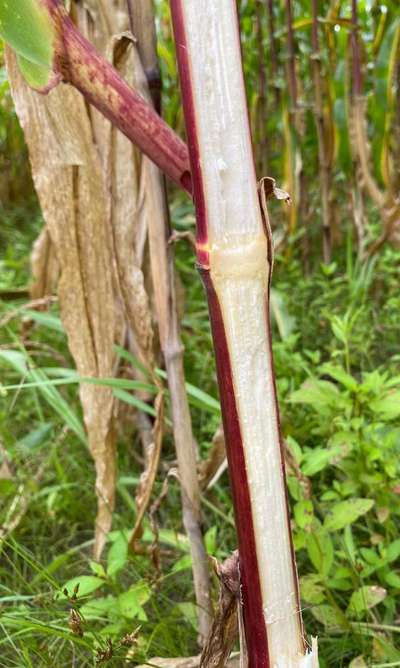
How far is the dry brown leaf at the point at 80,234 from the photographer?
25.8 inches

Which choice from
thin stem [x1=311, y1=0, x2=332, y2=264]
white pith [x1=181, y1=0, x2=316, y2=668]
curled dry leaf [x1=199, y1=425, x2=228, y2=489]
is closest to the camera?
white pith [x1=181, y1=0, x2=316, y2=668]

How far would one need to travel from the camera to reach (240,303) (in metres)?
0.43

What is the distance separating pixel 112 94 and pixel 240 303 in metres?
0.17

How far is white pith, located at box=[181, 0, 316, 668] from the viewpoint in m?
0.41

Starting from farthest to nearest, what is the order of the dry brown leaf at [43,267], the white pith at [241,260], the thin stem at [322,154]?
the thin stem at [322,154] → the dry brown leaf at [43,267] → the white pith at [241,260]

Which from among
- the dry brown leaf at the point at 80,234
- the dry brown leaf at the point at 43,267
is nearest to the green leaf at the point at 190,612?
the dry brown leaf at the point at 80,234

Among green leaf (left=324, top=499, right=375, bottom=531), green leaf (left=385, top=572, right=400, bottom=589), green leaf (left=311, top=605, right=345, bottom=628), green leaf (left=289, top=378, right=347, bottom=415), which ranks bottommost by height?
green leaf (left=311, top=605, right=345, bottom=628)

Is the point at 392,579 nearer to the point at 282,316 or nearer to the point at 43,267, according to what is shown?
the point at 282,316

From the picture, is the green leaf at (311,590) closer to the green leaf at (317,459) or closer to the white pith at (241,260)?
the green leaf at (317,459)

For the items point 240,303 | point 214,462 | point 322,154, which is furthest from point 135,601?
point 322,154

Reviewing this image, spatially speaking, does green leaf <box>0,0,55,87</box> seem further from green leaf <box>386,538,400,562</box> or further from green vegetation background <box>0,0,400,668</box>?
green leaf <box>386,538,400,562</box>

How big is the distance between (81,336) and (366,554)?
362mm

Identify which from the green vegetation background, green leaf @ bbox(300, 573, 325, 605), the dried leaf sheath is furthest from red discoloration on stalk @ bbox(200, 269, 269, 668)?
green leaf @ bbox(300, 573, 325, 605)

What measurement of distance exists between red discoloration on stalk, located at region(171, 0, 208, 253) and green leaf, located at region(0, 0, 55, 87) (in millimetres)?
100
